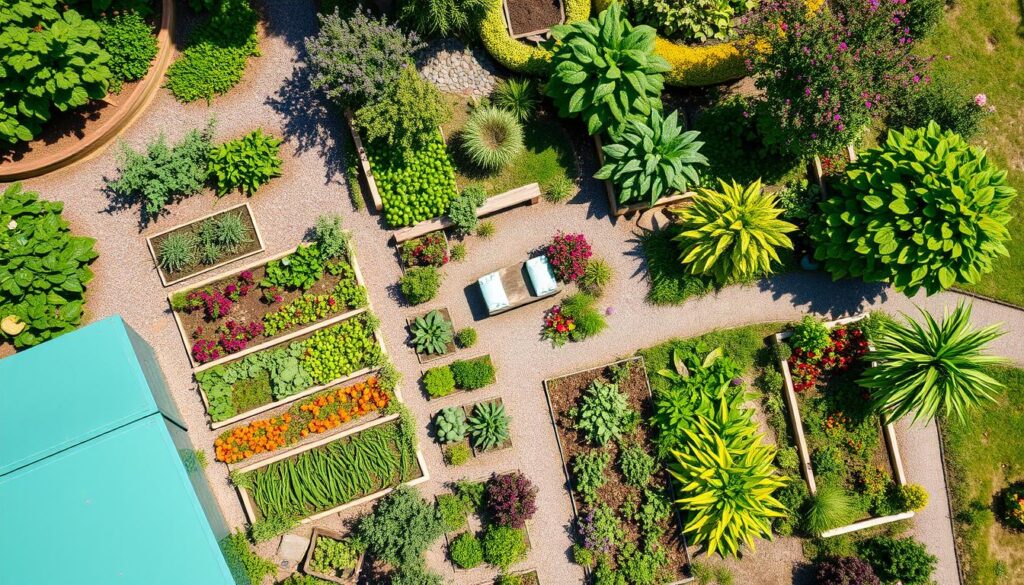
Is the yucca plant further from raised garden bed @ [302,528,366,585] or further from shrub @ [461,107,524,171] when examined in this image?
raised garden bed @ [302,528,366,585]

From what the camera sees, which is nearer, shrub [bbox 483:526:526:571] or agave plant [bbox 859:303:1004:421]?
agave plant [bbox 859:303:1004:421]

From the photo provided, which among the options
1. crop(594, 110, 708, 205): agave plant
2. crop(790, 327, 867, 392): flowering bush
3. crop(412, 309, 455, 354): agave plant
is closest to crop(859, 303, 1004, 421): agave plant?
crop(790, 327, 867, 392): flowering bush

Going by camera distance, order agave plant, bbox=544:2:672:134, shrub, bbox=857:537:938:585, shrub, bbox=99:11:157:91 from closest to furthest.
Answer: agave plant, bbox=544:2:672:134, shrub, bbox=99:11:157:91, shrub, bbox=857:537:938:585

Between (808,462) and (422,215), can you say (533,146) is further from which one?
(808,462)

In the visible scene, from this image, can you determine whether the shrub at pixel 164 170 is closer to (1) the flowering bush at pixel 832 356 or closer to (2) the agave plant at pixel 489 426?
(2) the agave plant at pixel 489 426

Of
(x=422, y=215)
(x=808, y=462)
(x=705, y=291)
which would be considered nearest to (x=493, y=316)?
(x=422, y=215)
